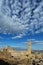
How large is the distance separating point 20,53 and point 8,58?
67 cm

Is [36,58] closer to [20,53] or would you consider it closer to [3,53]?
[20,53]

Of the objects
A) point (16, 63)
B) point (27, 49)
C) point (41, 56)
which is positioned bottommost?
point (16, 63)

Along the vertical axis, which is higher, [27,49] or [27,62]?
[27,49]

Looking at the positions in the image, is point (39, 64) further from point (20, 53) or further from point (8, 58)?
point (8, 58)

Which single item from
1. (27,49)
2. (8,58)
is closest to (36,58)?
(27,49)

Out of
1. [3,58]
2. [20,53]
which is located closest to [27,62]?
[20,53]

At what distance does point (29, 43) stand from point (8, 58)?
113cm

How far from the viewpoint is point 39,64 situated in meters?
5.35

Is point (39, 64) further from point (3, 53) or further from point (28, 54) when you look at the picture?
point (3, 53)

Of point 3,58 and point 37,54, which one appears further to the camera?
point 37,54

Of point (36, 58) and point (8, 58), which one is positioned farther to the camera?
point (36, 58)

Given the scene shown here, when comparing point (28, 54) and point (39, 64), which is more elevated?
point (28, 54)

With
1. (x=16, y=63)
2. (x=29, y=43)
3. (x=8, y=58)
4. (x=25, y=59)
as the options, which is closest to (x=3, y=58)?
(x=8, y=58)

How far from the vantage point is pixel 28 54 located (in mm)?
5539
